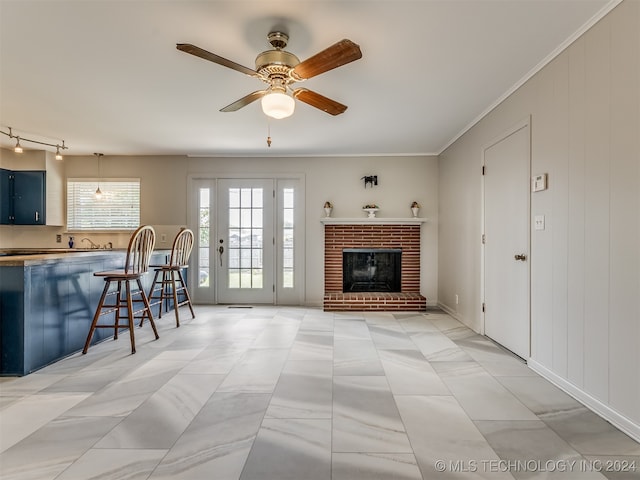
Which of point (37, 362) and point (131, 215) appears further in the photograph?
point (131, 215)

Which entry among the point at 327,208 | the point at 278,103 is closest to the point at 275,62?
the point at 278,103

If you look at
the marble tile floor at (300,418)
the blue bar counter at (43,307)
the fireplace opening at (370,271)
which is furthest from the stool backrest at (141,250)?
the fireplace opening at (370,271)

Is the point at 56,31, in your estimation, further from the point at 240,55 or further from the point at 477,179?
the point at 477,179

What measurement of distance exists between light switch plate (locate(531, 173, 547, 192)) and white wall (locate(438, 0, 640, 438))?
50 millimetres

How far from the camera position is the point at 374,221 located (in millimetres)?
5332

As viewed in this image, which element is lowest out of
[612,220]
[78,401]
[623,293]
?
[78,401]

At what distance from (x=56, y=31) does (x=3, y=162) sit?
429cm

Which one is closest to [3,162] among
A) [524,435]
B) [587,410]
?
[524,435]

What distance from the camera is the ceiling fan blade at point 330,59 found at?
1867 millimetres

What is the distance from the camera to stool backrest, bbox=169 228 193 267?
4.19m

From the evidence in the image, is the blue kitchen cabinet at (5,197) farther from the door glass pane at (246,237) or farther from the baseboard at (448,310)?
the baseboard at (448,310)

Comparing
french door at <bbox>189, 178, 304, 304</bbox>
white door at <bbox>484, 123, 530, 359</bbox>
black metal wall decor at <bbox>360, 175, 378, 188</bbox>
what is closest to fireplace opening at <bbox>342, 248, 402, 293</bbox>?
french door at <bbox>189, 178, 304, 304</bbox>

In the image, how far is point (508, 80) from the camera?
291cm

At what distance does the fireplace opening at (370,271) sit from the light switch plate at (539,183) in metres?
2.86
